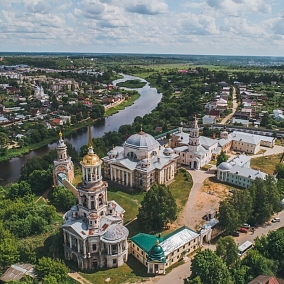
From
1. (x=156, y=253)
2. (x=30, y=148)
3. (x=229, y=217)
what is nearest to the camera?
(x=156, y=253)

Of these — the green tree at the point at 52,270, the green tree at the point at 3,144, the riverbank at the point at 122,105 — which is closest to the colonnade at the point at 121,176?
the green tree at the point at 52,270

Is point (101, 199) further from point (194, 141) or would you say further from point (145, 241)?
point (194, 141)

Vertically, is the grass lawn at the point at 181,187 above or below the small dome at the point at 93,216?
below

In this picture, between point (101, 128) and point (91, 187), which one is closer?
point (91, 187)

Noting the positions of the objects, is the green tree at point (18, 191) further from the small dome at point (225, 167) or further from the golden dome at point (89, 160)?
the small dome at point (225, 167)

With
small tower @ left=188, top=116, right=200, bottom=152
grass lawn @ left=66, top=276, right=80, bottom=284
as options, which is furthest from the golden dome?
small tower @ left=188, top=116, right=200, bottom=152

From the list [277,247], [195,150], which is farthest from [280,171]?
[277,247]

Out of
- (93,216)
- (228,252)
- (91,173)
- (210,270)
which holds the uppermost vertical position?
(91,173)
